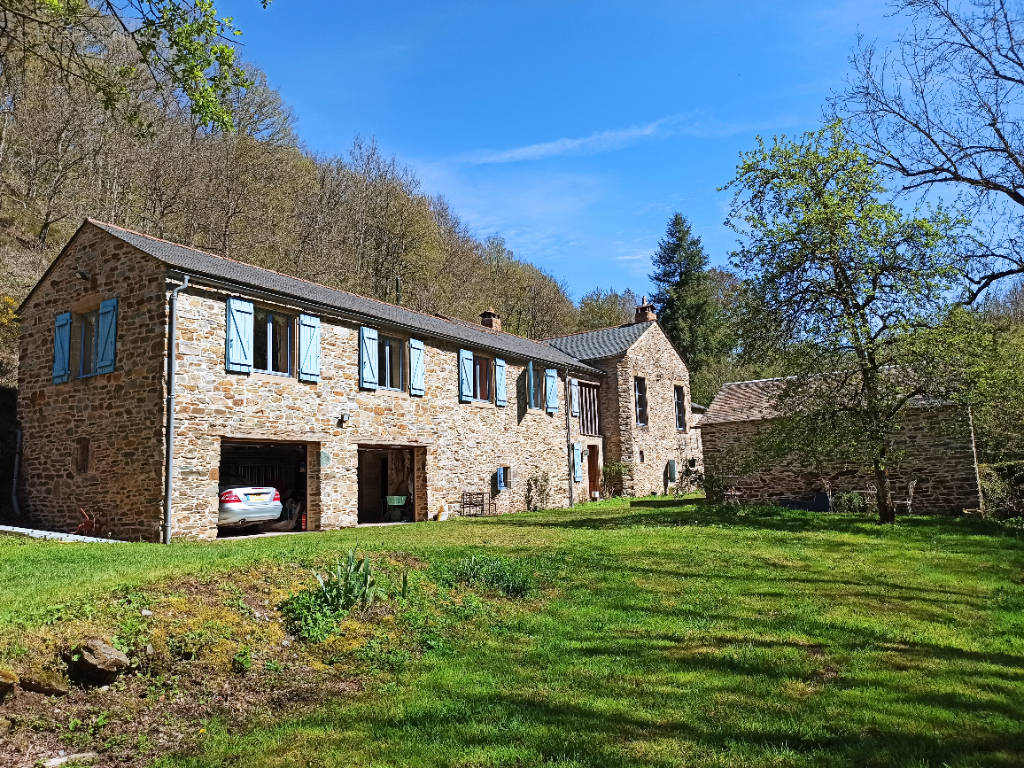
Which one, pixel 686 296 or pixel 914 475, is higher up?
pixel 686 296

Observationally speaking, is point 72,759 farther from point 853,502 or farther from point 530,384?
point 530,384

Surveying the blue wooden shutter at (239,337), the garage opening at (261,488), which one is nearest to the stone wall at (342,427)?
the blue wooden shutter at (239,337)

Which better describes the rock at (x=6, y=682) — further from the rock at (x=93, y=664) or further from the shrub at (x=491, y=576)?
the shrub at (x=491, y=576)

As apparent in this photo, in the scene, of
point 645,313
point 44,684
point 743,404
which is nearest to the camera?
point 44,684

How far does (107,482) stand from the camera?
1240cm

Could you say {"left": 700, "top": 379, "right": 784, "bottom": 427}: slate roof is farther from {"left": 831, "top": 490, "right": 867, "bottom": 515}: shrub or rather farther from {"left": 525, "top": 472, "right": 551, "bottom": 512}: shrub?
{"left": 525, "top": 472, "right": 551, "bottom": 512}: shrub

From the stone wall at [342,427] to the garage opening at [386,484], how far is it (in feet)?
1.92

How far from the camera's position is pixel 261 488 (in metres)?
13.8

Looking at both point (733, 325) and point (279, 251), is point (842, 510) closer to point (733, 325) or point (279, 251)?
point (733, 325)

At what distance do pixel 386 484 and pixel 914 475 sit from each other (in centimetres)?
1449

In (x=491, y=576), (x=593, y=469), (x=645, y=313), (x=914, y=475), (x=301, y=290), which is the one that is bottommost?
(x=491, y=576)

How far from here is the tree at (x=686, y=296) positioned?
131ft

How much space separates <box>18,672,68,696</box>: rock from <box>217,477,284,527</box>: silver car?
29.8 feet

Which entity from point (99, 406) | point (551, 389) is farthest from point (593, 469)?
point (99, 406)
